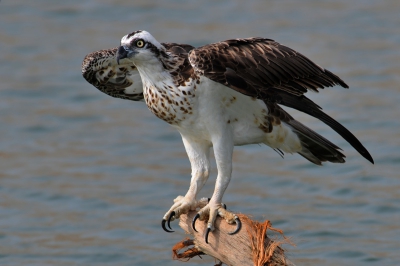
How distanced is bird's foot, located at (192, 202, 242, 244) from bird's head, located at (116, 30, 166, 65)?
4.91ft

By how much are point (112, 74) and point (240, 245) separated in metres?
2.55

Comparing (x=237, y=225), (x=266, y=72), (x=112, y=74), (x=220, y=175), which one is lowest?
(x=237, y=225)

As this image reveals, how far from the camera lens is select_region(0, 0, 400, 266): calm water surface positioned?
583 inches

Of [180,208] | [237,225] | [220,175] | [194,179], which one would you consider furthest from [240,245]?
[194,179]

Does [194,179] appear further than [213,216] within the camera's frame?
Yes

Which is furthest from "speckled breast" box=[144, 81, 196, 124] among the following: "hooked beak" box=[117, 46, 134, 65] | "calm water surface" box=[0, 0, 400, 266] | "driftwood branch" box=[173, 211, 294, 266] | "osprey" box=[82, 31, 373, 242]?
"calm water surface" box=[0, 0, 400, 266]

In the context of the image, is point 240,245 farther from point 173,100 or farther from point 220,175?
point 173,100

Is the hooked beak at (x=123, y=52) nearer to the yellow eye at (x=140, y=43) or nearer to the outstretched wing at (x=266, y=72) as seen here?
the yellow eye at (x=140, y=43)

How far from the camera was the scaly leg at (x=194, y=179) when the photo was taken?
33.6ft

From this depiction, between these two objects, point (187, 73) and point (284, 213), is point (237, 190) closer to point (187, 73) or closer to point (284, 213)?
point (284, 213)

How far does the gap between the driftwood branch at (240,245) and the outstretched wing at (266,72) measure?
1.21 m

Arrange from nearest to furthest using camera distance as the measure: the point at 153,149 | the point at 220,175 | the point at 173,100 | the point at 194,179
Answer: the point at 173,100
the point at 220,175
the point at 194,179
the point at 153,149

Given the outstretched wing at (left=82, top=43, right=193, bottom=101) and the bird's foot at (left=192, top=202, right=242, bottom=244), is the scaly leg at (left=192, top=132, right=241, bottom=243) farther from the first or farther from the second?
the outstretched wing at (left=82, top=43, right=193, bottom=101)

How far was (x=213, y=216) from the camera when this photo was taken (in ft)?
32.1
